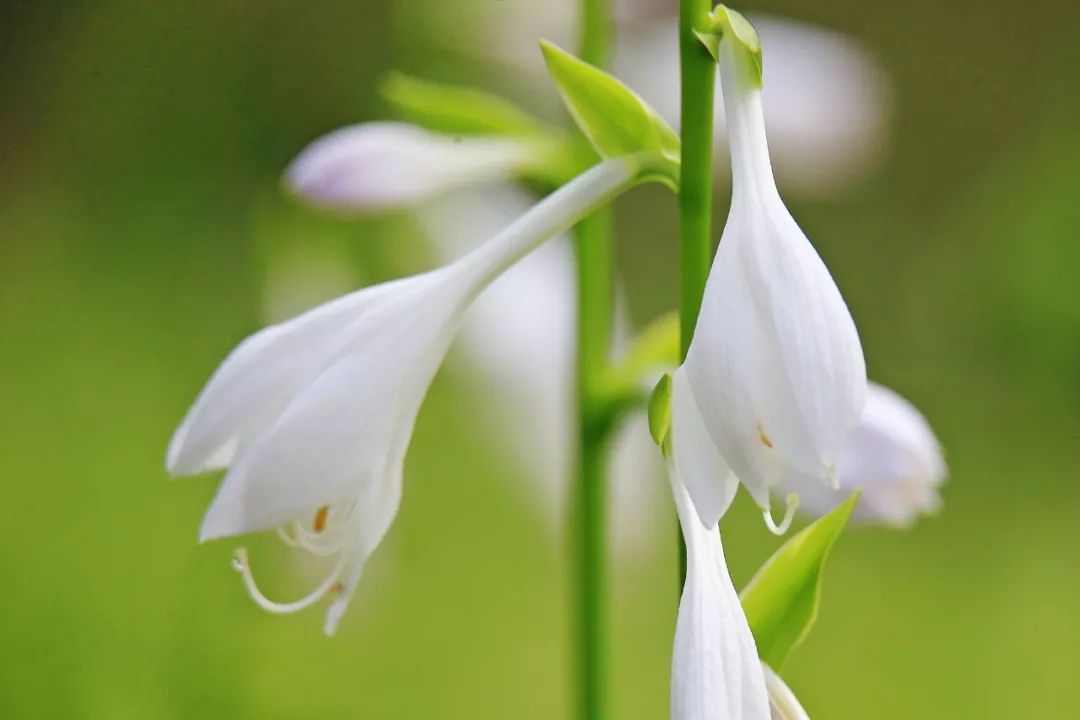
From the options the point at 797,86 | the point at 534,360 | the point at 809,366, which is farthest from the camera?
the point at 534,360

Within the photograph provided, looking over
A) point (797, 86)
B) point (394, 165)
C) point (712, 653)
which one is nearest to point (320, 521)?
point (712, 653)

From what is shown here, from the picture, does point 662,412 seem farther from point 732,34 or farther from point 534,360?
point 534,360

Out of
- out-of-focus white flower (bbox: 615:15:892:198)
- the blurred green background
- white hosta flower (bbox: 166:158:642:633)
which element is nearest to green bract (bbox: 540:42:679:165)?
white hosta flower (bbox: 166:158:642:633)

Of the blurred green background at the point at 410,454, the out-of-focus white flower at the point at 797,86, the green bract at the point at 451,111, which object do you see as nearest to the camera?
the green bract at the point at 451,111

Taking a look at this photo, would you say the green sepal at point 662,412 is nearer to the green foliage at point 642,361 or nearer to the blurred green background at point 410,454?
the green foliage at point 642,361

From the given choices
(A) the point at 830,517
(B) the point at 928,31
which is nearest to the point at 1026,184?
(B) the point at 928,31

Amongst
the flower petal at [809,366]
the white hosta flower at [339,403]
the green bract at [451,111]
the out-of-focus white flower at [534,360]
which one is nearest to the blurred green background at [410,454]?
the out-of-focus white flower at [534,360]

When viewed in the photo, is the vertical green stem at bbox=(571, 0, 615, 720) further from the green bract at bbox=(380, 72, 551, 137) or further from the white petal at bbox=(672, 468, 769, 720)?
the white petal at bbox=(672, 468, 769, 720)
